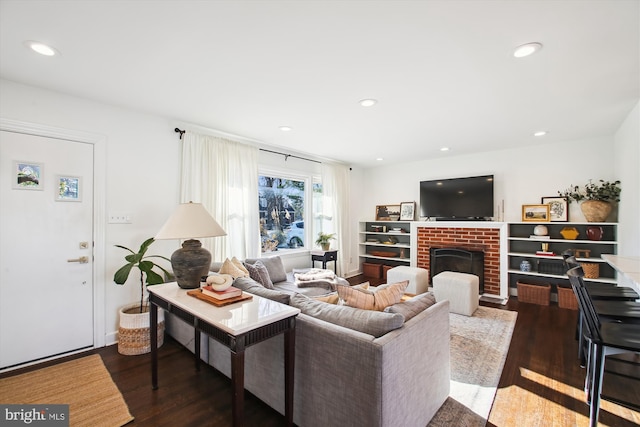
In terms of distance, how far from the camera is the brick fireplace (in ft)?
15.4

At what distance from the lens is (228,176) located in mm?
3873

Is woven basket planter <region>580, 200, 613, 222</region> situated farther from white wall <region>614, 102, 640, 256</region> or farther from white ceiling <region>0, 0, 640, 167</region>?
→ white ceiling <region>0, 0, 640, 167</region>

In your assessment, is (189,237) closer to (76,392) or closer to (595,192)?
(76,392)

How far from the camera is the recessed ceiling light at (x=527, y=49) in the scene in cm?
188

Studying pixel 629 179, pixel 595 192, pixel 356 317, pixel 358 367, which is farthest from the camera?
pixel 595 192

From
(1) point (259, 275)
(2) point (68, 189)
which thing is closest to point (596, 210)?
(1) point (259, 275)

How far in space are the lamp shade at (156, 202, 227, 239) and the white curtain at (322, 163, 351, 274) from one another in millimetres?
3471

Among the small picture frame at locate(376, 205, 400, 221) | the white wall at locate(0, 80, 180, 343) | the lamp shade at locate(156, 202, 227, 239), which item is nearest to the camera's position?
the lamp shade at locate(156, 202, 227, 239)

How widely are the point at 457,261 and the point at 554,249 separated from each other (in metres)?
1.38

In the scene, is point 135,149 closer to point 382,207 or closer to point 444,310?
point 444,310

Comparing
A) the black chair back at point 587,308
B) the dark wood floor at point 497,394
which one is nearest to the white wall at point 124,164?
the dark wood floor at point 497,394

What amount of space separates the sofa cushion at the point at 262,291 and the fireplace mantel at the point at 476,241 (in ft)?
13.0

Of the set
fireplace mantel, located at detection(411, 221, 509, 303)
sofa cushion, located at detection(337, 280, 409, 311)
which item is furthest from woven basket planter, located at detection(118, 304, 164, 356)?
fireplace mantel, located at detection(411, 221, 509, 303)

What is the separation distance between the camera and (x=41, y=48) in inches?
76.9
